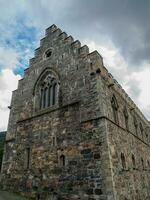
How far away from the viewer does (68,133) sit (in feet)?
35.4

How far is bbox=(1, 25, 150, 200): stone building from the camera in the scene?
9.30 meters

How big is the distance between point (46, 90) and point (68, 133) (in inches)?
179

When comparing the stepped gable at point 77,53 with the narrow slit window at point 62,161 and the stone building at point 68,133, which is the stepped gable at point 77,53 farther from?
the narrow slit window at point 62,161

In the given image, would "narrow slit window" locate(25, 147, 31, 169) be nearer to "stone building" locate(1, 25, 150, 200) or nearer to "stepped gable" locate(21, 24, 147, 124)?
"stone building" locate(1, 25, 150, 200)

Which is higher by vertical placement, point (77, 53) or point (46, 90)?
point (77, 53)

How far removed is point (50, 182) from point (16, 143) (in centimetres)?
423

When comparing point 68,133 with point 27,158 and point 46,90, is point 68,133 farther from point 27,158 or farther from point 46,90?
point 46,90

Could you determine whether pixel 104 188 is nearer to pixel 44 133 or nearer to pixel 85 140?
pixel 85 140

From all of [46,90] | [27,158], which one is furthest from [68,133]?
[46,90]

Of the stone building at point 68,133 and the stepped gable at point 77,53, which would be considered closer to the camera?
the stone building at point 68,133

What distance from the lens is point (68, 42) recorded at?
14.0 meters

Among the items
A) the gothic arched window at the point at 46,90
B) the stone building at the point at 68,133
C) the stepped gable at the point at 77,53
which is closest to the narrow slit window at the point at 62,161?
the stone building at the point at 68,133

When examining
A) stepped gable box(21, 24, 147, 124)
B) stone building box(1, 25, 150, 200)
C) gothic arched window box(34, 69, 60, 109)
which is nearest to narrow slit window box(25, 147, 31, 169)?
stone building box(1, 25, 150, 200)

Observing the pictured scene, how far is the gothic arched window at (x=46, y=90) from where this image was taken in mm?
13234
